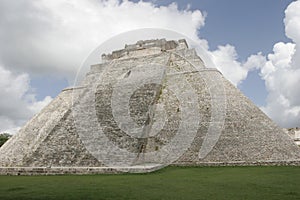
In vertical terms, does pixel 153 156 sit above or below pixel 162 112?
below

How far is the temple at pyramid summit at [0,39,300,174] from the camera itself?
38.8ft

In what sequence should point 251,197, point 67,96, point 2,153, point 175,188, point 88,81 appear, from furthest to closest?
point 88,81 < point 67,96 < point 2,153 < point 175,188 < point 251,197

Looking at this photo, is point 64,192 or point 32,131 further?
point 32,131

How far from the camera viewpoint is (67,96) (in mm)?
17359

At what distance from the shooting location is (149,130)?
13.3 metres

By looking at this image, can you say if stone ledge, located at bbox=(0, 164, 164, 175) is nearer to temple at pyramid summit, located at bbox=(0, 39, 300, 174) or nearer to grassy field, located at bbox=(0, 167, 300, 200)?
temple at pyramid summit, located at bbox=(0, 39, 300, 174)

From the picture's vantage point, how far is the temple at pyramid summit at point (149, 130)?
11812 mm

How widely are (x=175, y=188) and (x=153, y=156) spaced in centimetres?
547

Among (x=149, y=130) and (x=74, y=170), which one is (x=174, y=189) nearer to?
(x=74, y=170)

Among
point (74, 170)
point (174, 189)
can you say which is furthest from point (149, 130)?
point (174, 189)

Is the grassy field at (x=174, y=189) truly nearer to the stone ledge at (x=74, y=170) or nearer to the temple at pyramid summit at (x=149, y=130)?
the stone ledge at (x=74, y=170)

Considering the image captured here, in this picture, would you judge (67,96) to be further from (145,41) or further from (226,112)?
(226,112)

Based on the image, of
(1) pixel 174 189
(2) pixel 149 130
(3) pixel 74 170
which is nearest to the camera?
(1) pixel 174 189

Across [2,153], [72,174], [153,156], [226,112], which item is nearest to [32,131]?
[2,153]
